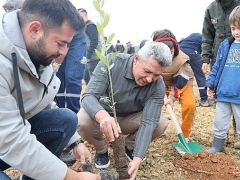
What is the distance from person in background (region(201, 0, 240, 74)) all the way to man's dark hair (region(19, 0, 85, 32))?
2898mm

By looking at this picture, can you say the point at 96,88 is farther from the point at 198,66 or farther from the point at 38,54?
the point at 198,66

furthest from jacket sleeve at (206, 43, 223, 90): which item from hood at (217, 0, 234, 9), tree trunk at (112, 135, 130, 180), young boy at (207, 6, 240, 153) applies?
tree trunk at (112, 135, 130, 180)

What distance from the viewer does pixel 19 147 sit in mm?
1679

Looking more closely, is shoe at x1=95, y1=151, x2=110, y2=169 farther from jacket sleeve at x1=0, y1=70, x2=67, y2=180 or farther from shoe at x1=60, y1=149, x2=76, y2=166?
jacket sleeve at x1=0, y1=70, x2=67, y2=180

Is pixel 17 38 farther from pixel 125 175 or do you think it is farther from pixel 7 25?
pixel 125 175

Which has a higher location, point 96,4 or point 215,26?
point 96,4

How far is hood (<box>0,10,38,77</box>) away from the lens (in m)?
1.68

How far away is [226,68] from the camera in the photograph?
11.2 ft

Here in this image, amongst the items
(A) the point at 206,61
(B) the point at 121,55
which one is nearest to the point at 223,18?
(A) the point at 206,61

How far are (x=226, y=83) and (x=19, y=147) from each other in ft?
7.55

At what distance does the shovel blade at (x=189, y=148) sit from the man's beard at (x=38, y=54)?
1.99 meters

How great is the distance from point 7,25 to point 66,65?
6.61ft

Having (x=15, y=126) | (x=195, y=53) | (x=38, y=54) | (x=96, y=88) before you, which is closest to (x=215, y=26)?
(x=195, y=53)

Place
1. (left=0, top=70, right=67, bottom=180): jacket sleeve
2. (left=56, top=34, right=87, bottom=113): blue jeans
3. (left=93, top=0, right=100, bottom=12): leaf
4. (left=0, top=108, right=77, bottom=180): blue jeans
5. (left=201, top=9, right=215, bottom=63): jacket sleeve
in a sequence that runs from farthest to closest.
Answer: (left=201, top=9, right=215, bottom=63): jacket sleeve, (left=56, top=34, right=87, bottom=113): blue jeans, (left=0, top=108, right=77, bottom=180): blue jeans, (left=93, top=0, right=100, bottom=12): leaf, (left=0, top=70, right=67, bottom=180): jacket sleeve
